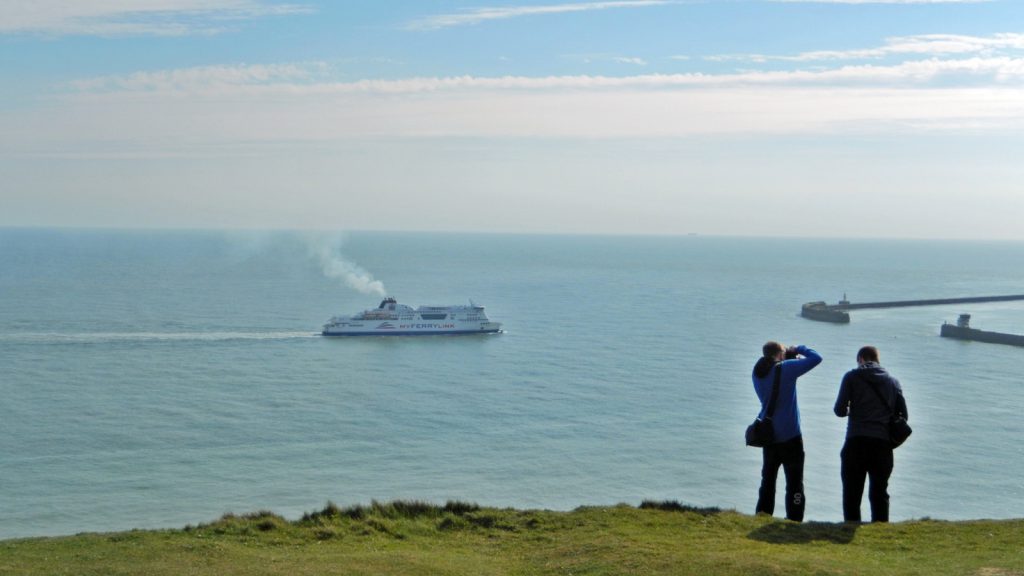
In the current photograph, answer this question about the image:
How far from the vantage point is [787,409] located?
993cm

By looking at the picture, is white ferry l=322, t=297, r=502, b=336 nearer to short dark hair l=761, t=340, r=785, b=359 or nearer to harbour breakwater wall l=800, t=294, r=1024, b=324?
harbour breakwater wall l=800, t=294, r=1024, b=324

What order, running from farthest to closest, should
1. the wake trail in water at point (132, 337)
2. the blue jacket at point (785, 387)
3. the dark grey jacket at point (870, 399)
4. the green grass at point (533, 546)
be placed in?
1. the wake trail in water at point (132, 337)
2. the blue jacket at point (785, 387)
3. the dark grey jacket at point (870, 399)
4. the green grass at point (533, 546)

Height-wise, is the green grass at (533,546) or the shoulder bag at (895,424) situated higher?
the shoulder bag at (895,424)

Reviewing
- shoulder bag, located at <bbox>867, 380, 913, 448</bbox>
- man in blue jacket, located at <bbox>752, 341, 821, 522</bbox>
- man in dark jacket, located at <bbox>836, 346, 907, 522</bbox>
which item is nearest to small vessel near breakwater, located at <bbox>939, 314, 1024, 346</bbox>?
man in blue jacket, located at <bbox>752, 341, 821, 522</bbox>

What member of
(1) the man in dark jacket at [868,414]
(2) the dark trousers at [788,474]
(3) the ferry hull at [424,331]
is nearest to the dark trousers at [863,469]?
(1) the man in dark jacket at [868,414]

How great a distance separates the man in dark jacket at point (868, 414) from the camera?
9562 mm

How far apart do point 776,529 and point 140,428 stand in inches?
1110

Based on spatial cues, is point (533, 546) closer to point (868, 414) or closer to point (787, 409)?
point (787, 409)

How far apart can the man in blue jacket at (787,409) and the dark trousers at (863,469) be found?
0.44 m

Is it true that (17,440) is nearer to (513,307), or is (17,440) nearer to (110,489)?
(110,489)

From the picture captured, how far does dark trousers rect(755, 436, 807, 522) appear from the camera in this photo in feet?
33.2

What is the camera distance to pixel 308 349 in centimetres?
5709

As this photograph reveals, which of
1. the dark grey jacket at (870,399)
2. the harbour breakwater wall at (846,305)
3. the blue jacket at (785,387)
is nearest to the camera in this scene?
the dark grey jacket at (870,399)

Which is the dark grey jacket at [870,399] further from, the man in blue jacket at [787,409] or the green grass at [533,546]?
the green grass at [533,546]
